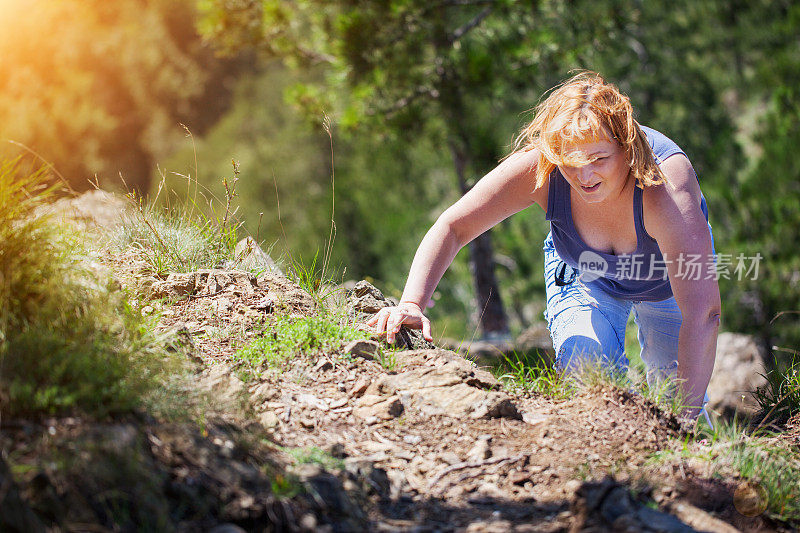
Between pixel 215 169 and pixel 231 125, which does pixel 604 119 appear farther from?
pixel 231 125

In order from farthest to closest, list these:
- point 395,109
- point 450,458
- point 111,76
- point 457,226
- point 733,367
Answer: point 111,76, point 733,367, point 395,109, point 457,226, point 450,458

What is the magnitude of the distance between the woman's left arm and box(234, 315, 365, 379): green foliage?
114cm

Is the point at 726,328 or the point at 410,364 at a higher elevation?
the point at 410,364

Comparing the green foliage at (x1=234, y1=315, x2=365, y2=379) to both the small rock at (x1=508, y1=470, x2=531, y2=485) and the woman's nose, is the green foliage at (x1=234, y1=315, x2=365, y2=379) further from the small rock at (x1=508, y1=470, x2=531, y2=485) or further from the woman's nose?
the woman's nose

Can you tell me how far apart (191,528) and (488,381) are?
120 centimetres

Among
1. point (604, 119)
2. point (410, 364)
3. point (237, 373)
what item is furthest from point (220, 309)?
point (604, 119)

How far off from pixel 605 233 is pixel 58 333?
194cm

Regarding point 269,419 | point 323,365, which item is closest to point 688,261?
point 323,365

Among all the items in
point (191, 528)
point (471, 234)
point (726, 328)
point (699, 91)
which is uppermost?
point (699, 91)

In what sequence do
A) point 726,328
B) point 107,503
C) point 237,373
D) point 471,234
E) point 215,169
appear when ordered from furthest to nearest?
point 215,169 < point 726,328 < point 471,234 < point 237,373 < point 107,503

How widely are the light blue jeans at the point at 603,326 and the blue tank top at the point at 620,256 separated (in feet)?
0.22

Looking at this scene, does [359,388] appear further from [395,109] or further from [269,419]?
[395,109]

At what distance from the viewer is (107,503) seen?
160 cm

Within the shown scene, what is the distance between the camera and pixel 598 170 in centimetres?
241
